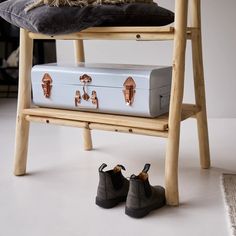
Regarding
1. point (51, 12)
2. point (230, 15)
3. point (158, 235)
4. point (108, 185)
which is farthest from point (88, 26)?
point (230, 15)

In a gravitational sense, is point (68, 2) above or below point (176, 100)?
above

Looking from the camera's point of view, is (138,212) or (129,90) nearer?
(138,212)

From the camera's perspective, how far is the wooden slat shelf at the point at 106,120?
923mm

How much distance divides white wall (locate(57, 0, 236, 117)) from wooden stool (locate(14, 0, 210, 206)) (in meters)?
0.63

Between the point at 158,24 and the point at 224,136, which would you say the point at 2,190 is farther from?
the point at 224,136

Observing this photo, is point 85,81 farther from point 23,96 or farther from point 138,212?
point 138,212

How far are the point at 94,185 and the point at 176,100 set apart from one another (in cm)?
31

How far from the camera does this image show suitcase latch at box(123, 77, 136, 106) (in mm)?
969

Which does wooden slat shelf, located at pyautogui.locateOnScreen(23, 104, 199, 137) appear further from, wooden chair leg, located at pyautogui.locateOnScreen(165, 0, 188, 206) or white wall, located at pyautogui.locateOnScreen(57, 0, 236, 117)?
white wall, located at pyautogui.locateOnScreen(57, 0, 236, 117)

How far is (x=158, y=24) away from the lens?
1026 mm

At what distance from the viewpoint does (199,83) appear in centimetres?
112

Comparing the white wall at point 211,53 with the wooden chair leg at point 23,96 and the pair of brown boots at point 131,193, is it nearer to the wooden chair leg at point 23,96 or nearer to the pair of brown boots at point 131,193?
the wooden chair leg at point 23,96

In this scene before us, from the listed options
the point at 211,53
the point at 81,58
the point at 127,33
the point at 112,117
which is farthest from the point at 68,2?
the point at 211,53

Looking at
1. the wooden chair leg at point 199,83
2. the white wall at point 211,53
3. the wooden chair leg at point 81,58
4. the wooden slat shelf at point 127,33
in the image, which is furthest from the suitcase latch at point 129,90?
the white wall at point 211,53
